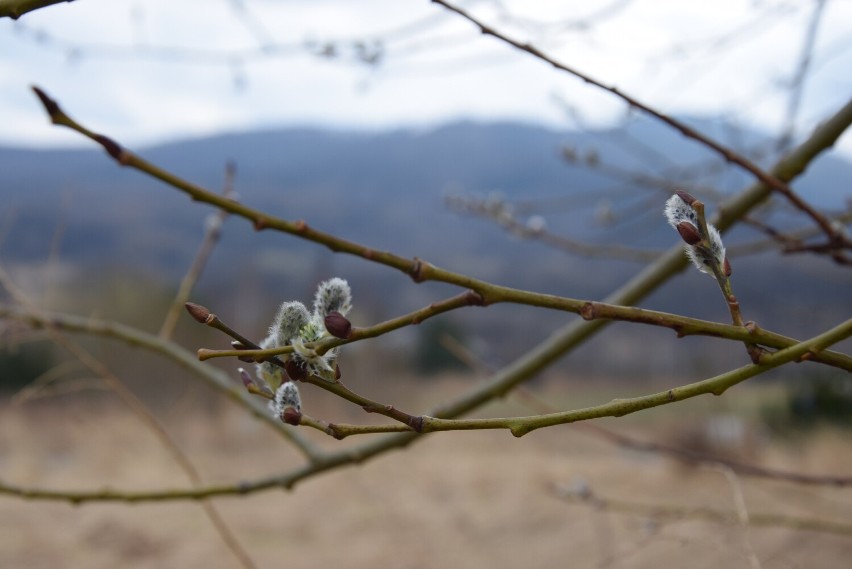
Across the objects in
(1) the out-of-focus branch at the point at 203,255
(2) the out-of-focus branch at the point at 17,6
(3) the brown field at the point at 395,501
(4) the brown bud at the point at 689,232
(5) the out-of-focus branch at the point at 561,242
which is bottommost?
(4) the brown bud at the point at 689,232

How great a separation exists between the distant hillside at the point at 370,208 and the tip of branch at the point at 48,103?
0.49m

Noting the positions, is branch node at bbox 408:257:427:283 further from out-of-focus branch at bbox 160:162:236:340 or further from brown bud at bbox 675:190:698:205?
out-of-focus branch at bbox 160:162:236:340

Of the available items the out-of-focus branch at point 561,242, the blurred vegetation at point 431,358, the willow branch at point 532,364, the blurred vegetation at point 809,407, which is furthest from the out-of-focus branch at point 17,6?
the blurred vegetation at point 431,358

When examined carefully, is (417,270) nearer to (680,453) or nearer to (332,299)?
(332,299)

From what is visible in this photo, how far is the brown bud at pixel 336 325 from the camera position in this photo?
10.6 inches

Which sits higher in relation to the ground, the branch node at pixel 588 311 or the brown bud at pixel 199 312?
the branch node at pixel 588 311

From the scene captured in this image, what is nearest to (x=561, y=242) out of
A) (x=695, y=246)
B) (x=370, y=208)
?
(x=695, y=246)

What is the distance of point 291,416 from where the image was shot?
271mm

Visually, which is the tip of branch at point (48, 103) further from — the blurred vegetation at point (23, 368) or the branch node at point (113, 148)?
the blurred vegetation at point (23, 368)

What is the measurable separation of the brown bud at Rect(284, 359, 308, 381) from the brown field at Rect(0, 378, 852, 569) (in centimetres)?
262

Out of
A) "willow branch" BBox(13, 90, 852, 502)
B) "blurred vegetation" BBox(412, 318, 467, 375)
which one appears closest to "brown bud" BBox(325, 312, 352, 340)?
"willow branch" BBox(13, 90, 852, 502)

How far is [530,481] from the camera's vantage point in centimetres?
532

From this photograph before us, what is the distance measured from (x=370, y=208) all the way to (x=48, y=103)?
1794 cm

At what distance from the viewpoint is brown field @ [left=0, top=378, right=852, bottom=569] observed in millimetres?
3932
